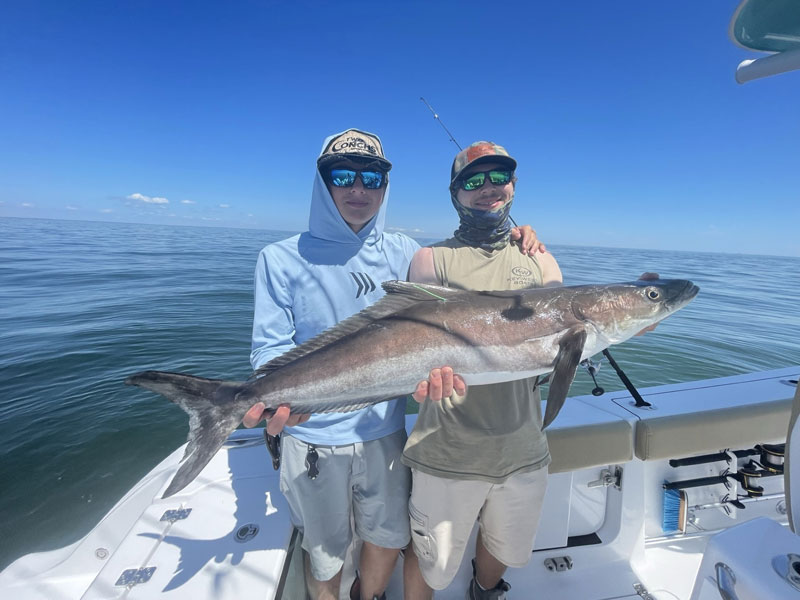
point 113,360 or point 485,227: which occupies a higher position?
point 485,227

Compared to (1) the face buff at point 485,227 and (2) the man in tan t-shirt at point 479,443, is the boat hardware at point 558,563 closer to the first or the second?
(2) the man in tan t-shirt at point 479,443

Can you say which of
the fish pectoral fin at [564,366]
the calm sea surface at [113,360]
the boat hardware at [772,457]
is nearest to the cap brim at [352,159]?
the fish pectoral fin at [564,366]

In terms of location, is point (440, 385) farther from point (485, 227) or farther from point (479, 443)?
point (485, 227)

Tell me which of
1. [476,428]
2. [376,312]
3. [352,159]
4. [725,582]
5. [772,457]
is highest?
[352,159]

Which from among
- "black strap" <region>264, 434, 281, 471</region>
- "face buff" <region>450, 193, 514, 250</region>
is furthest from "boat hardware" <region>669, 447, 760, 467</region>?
"black strap" <region>264, 434, 281, 471</region>

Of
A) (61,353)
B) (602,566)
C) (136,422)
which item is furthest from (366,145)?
(61,353)

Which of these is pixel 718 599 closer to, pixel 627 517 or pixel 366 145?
pixel 627 517

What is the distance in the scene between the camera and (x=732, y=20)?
170 centimetres

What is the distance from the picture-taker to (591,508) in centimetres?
330

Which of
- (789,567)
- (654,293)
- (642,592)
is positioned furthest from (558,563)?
(654,293)

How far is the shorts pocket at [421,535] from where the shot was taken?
238cm

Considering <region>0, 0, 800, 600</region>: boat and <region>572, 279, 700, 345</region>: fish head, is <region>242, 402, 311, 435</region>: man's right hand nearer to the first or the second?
<region>0, 0, 800, 600</region>: boat

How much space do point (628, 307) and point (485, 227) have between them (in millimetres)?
1134

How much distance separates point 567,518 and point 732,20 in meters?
3.60
